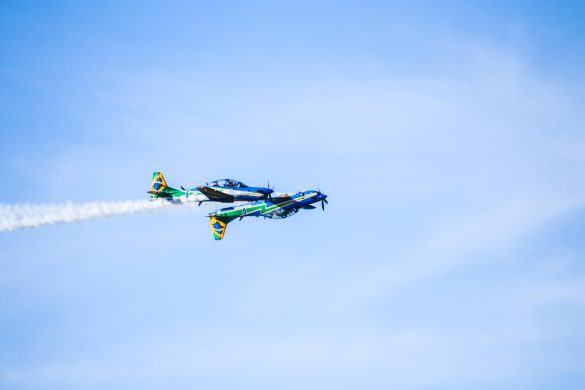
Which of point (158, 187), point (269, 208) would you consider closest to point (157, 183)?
point (158, 187)

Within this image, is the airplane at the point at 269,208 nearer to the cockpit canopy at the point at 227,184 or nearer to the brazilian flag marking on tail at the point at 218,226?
the brazilian flag marking on tail at the point at 218,226

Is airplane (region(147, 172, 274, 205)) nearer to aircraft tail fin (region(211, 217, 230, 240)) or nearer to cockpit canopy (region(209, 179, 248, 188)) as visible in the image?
cockpit canopy (region(209, 179, 248, 188))

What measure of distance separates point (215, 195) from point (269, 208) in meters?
5.78

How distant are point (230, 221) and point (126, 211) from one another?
10672 millimetres

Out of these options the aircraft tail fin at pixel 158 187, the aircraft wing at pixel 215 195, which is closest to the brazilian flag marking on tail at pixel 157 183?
the aircraft tail fin at pixel 158 187

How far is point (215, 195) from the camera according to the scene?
9125 cm

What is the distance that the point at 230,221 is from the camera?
90625 mm

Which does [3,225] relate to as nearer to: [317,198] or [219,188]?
[219,188]

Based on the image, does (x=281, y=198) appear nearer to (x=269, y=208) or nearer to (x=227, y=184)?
(x=269, y=208)

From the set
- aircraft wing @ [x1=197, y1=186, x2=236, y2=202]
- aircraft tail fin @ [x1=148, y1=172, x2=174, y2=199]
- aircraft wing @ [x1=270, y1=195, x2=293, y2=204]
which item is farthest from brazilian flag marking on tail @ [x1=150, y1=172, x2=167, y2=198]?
aircraft wing @ [x1=270, y1=195, x2=293, y2=204]

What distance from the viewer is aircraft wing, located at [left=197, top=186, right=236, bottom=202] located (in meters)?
90.8

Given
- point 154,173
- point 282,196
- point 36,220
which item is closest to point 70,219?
point 36,220

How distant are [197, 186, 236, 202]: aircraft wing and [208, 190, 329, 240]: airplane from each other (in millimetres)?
1248

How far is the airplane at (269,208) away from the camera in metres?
89.2
